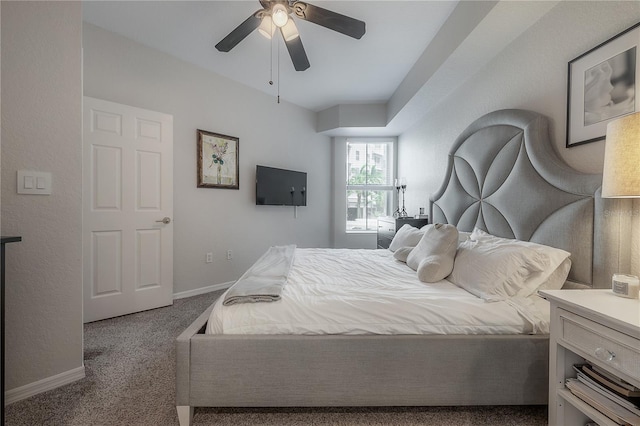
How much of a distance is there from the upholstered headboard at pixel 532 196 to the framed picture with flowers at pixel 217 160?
269 cm

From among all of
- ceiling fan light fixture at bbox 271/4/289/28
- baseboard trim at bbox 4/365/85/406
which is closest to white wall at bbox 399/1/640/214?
ceiling fan light fixture at bbox 271/4/289/28

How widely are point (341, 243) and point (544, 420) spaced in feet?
12.3

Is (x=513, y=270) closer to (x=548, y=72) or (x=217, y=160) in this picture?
(x=548, y=72)

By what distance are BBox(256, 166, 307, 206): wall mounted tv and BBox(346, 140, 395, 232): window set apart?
1.02m

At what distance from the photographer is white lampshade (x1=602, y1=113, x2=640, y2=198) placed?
97 centimetres

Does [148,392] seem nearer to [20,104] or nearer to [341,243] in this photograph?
[20,104]

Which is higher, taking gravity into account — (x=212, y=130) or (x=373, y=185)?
(x=212, y=130)

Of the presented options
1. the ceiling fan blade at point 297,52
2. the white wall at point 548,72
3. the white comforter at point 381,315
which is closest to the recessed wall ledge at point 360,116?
the white wall at point 548,72

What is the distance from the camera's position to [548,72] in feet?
5.67

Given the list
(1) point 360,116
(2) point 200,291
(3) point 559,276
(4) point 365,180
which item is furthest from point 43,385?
(4) point 365,180

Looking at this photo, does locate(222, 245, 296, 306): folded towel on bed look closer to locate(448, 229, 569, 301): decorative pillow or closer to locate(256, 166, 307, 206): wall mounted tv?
locate(448, 229, 569, 301): decorative pillow

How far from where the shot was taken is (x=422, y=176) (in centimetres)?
368

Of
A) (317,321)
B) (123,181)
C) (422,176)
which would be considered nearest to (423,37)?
(422,176)

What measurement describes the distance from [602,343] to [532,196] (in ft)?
3.37
